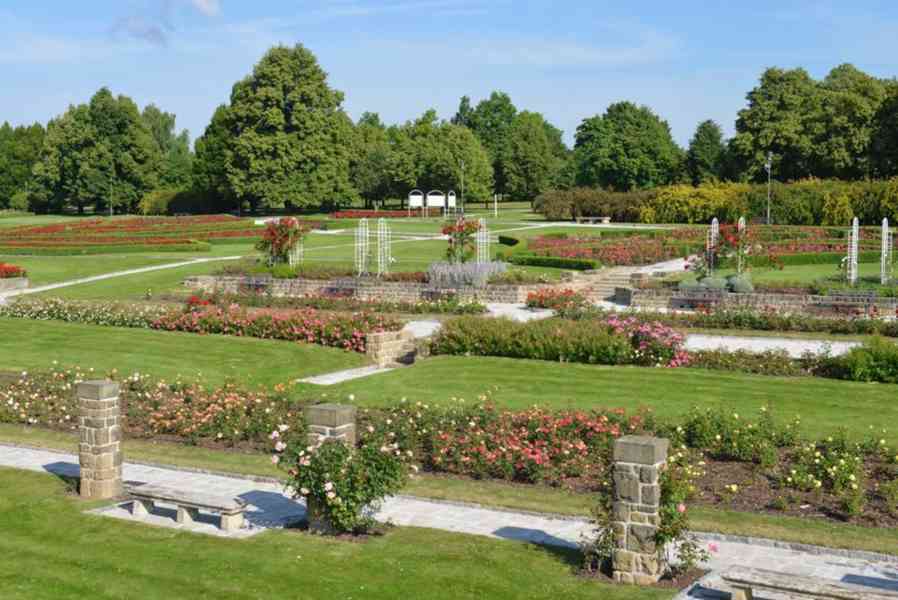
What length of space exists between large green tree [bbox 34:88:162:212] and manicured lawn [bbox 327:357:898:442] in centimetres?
6514

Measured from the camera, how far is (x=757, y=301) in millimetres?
25391

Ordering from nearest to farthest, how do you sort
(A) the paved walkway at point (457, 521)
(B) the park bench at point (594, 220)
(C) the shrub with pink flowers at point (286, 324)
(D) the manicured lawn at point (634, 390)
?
(A) the paved walkway at point (457, 521) < (D) the manicured lawn at point (634, 390) < (C) the shrub with pink flowers at point (286, 324) < (B) the park bench at point (594, 220)

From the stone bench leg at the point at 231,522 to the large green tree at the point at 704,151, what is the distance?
226 ft

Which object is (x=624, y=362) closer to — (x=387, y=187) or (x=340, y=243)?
(x=340, y=243)

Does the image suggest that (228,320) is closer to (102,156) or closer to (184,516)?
(184,516)

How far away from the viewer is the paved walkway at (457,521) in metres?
9.40

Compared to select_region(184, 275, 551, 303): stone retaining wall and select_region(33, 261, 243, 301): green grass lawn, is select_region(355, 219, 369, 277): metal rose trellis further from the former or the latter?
select_region(33, 261, 243, 301): green grass lawn

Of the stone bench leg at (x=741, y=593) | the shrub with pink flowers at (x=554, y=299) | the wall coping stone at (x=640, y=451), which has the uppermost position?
the wall coping stone at (x=640, y=451)

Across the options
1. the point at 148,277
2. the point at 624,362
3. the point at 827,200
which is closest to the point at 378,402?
the point at 624,362

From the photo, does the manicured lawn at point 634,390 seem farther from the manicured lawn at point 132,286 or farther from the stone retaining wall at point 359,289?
the manicured lawn at point 132,286

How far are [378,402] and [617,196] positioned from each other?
4918cm

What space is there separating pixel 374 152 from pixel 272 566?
7249 cm

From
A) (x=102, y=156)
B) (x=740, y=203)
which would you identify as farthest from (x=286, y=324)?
(x=102, y=156)

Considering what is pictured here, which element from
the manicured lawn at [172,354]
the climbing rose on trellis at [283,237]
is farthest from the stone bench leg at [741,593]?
the climbing rose on trellis at [283,237]
